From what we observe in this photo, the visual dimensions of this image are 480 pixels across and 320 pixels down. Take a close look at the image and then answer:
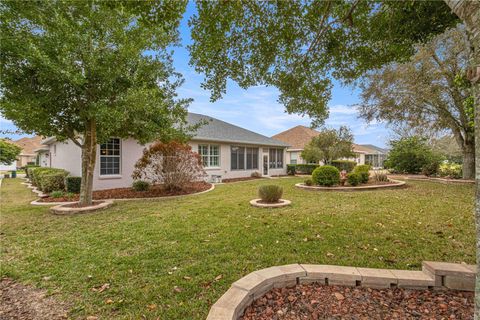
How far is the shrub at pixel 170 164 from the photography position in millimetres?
10086

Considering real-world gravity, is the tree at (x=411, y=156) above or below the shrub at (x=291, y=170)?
above

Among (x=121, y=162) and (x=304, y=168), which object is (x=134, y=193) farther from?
(x=304, y=168)

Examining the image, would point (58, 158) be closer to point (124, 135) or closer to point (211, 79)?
point (124, 135)

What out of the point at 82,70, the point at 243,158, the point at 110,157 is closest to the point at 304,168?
the point at 243,158

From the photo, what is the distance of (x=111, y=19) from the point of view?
648cm

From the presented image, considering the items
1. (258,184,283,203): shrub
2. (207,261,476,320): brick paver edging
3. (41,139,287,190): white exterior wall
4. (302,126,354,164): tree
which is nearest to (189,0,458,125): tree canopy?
(258,184,283,203): shrub

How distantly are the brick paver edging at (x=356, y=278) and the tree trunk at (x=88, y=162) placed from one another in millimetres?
7144

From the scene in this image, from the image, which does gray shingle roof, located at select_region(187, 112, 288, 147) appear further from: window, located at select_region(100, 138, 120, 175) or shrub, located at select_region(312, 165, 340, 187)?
shrub, located at select_region(312, 165, 340, 187)

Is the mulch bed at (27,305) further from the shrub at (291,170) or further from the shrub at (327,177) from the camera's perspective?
the shrub at (291,170)

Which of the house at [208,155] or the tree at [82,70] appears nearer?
the tree at [82,70]

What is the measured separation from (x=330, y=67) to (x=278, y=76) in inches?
46.5

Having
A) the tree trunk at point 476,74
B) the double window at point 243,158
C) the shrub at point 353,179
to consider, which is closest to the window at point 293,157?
the double window at point 243,158

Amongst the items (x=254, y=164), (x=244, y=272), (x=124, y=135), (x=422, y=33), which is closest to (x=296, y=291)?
(x=244, y=272)

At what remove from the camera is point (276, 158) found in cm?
2183
